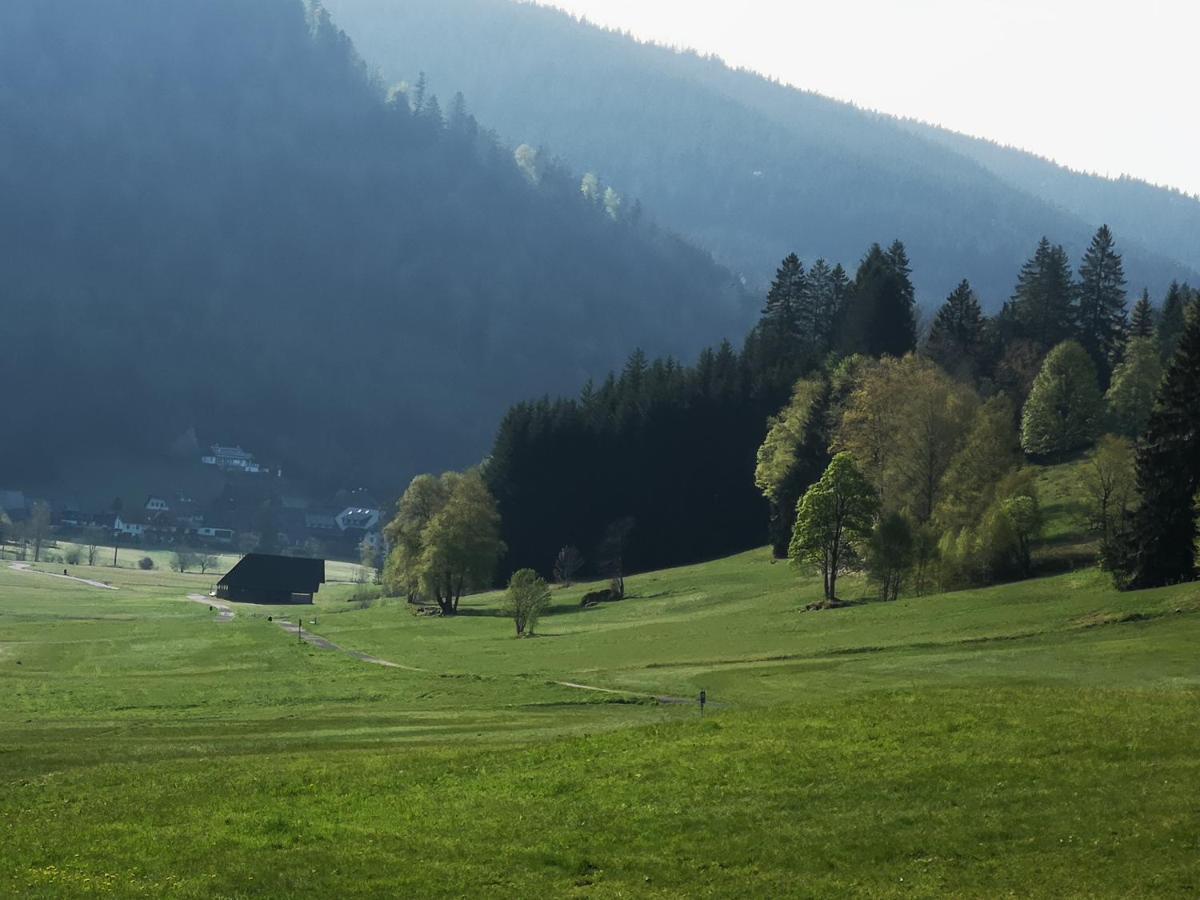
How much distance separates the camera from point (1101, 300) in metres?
140

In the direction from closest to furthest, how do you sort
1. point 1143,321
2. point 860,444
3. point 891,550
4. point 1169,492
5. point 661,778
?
point 661,778
point 1169,492
point 891,550
point 860,444
point 1143,321

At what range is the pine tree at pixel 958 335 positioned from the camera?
450 feet

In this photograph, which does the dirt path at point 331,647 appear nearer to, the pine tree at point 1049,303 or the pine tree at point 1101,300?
the pine tree at point 1049,303

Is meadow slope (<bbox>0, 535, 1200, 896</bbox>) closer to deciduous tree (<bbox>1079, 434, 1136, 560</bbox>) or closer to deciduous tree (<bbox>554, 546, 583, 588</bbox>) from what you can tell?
deciduous tree (<bbox>1079, 434, 1136, 560</bbox>)

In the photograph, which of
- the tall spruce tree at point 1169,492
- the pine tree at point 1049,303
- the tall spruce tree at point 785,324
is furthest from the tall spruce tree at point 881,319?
the tall spruce tree at point 1169,492

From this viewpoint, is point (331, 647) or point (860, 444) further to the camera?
point (860, 444)

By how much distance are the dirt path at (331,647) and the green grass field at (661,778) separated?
41.9 feet

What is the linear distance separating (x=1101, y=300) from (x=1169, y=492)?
255 ft

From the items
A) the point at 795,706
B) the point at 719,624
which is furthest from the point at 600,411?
the point at 795,706

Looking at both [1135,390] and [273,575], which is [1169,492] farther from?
[273,575]

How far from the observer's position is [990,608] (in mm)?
71750

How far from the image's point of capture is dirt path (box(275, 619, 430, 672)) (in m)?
78.4

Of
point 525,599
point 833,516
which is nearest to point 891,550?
point 833,516

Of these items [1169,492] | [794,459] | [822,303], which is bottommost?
[1169,492]
